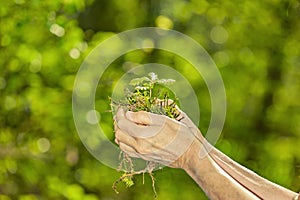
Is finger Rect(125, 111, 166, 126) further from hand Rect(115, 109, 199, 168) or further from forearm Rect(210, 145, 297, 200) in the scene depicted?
forearm Rect(210, 145, 297, 200)

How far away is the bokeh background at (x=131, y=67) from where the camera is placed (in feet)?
9.63

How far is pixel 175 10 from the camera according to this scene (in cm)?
311

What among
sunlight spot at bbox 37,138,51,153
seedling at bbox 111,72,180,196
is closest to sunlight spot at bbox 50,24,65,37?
sunlight spot at bbox 37,138,51,153

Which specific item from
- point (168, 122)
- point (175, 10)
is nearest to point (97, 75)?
point (175, 10)

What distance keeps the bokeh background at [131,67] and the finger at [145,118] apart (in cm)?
182

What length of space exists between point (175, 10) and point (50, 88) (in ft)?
2.20

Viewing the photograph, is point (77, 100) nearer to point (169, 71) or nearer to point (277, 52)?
point (169, 71)

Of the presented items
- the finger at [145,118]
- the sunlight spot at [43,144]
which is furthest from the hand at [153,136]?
the sunlight spot at [43,144]

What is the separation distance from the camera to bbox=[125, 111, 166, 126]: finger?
3.36ft

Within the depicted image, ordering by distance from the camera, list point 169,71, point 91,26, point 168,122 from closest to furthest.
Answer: point 168,122 < point 169,71 < point 91,26

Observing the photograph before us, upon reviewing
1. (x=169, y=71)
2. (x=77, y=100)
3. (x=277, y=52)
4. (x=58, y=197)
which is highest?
(x=277, y=52)

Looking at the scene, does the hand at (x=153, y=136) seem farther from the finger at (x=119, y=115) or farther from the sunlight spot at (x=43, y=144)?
the sunlight spot at (x=43, y=144)

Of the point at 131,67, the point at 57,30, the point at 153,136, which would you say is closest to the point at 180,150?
the point at 153,136

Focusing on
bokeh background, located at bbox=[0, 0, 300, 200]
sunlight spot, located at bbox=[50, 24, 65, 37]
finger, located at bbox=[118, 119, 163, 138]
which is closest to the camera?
finger, located at bbox=[118, 119, 163, 138]
